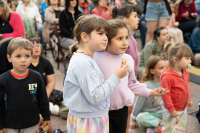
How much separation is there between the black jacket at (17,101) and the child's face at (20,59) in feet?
0.30

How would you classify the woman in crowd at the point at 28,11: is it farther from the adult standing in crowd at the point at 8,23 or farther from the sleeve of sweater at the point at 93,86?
Result: the sleeve of sweater at the point at 93,86

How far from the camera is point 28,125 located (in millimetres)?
1942

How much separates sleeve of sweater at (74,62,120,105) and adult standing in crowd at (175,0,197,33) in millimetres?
5512

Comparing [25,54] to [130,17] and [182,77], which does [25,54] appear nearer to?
[130,17]

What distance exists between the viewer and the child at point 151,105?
8.94ft

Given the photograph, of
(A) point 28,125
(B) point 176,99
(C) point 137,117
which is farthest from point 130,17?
(A) point 28,125

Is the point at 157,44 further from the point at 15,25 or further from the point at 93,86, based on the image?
the point at 93,86

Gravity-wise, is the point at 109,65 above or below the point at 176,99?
above

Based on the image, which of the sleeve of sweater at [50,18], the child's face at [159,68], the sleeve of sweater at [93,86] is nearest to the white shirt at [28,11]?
the sleeve of sweater at [50,18]

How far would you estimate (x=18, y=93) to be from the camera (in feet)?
6.20

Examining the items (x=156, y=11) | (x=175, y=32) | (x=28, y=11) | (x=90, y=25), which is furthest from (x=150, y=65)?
(x=28, y=11)

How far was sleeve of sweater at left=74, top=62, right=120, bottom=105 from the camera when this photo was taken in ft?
4.78

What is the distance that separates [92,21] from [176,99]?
55.1 inches

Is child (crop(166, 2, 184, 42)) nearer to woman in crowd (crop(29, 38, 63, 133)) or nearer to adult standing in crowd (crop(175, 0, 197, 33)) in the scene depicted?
adult standing in crowd (crop(175, 0, 197, 33))
